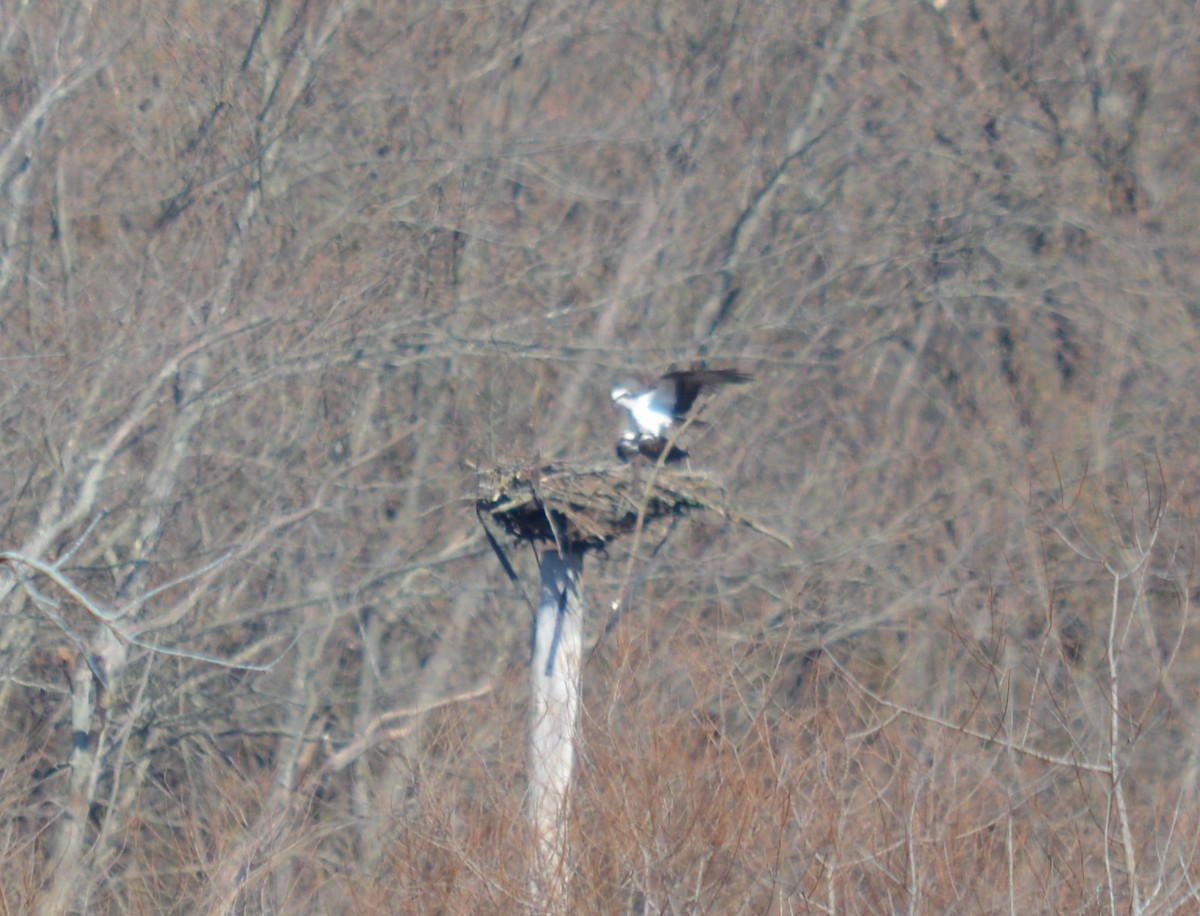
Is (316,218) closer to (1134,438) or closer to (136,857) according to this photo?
(136,857)

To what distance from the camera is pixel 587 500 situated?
6.29 metres

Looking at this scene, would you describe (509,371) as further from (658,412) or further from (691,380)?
(691,380)

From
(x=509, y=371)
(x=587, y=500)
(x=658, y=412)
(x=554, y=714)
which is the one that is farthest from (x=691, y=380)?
(x=509, y=371)

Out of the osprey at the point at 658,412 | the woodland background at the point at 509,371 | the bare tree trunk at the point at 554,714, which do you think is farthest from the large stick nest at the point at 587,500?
the woodland background at the point at 509,371

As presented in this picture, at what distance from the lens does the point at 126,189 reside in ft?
35.5

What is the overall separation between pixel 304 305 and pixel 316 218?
4.28ft

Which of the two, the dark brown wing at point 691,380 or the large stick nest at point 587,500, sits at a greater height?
the dark brown wing at point 691,380

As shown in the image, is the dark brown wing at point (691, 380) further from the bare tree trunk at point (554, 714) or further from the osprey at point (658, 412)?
the bare tree trunk at point (554, 714)

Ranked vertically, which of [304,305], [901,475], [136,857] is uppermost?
[304,305]

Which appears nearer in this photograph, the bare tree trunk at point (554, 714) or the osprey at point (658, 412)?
the bare tree trunk at point (554, 714)

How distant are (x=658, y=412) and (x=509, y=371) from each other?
182 inches

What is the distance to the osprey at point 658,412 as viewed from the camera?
6.33m

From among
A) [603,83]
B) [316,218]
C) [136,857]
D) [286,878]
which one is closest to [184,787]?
[136,857]

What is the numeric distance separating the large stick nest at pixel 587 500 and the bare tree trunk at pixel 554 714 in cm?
19
